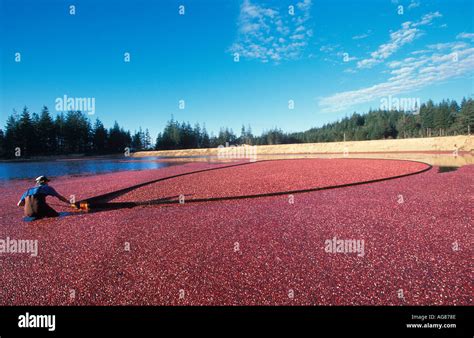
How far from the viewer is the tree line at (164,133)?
203 ft

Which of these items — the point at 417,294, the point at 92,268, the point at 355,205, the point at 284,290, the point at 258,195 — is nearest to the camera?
the point at 417,294

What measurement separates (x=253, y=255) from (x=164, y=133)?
10570 centimetres

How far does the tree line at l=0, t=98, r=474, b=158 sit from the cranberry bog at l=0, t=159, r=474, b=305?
62618 mm

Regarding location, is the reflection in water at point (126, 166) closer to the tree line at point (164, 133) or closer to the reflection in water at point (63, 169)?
the reflection in water at point (63, 169)

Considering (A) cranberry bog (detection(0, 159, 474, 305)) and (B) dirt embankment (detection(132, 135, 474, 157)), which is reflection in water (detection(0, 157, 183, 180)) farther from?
(B) dirt embankment (detection(132, 135, 474, 157))

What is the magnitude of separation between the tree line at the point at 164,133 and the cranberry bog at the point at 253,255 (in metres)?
62.6

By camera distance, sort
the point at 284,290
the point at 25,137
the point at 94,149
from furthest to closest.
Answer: the point at 94,149, the point at 25,137, the point at 284,290

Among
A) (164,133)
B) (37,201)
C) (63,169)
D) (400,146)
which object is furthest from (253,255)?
(164,133)

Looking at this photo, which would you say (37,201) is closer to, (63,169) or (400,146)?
(63,169)

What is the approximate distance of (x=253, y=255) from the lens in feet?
12.2
